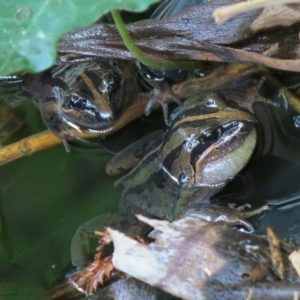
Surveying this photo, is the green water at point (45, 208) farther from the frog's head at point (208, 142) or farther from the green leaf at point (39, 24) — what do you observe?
the green leaf at point (39, 24)

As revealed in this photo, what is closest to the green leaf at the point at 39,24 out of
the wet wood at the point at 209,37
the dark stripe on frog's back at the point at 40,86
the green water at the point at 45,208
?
the wet wood at the point at 209,37

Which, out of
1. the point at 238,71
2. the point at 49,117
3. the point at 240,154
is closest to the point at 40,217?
the point at 49,117

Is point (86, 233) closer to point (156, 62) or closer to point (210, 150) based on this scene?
→ point (210, 150)

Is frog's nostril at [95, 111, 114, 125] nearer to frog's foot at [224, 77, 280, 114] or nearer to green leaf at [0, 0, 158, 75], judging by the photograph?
frog's foot at [224, 77, 280, 114]

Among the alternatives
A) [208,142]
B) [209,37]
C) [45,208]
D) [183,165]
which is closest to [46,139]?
[45,208]

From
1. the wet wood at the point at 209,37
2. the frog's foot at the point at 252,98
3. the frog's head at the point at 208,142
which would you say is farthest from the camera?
the frog's foot at the point at 252,98

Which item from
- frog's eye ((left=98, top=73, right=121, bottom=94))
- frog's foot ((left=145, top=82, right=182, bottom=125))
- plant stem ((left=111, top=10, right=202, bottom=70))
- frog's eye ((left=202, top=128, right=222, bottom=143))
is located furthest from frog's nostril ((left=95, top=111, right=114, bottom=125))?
frog's eye ((left=202, top=128, right=222, bottom=143))
